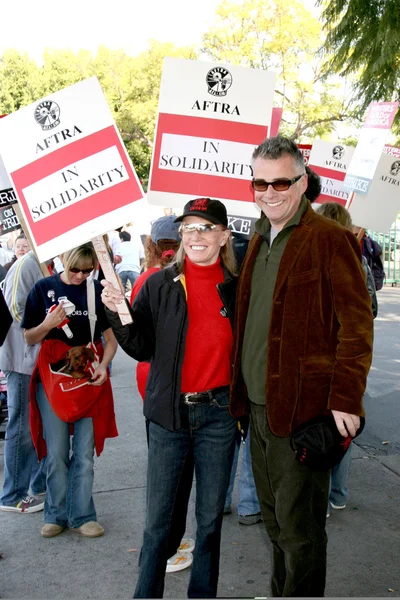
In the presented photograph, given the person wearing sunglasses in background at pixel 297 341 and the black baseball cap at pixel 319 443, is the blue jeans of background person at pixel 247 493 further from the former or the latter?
the black baseball cap at pixel 319 443

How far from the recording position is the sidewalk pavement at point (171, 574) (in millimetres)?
3811

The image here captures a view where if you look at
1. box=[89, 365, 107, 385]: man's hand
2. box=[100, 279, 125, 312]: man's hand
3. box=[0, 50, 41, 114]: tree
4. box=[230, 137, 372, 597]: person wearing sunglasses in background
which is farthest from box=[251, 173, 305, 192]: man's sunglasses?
box=[0, 50, 41, 114]: tree

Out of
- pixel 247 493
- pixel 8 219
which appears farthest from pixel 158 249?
pixel 8 219

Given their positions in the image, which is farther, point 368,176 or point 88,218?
point 368,176

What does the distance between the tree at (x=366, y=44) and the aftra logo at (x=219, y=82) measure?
2.28 m

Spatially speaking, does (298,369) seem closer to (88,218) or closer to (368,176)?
(88,218)

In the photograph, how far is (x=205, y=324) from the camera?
10.6ft

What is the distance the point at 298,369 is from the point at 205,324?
23.3 inches

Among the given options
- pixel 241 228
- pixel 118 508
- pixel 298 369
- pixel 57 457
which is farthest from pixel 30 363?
pixel 298 369

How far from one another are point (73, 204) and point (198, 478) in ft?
4.58

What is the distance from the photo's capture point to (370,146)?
5492mm

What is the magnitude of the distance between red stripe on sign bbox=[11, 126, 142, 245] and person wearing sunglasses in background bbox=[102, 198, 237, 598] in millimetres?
337

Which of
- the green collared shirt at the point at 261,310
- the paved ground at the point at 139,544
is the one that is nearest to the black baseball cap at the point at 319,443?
the green collared shirt at the point at 261,310

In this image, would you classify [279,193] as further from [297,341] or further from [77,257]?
[77,257]
